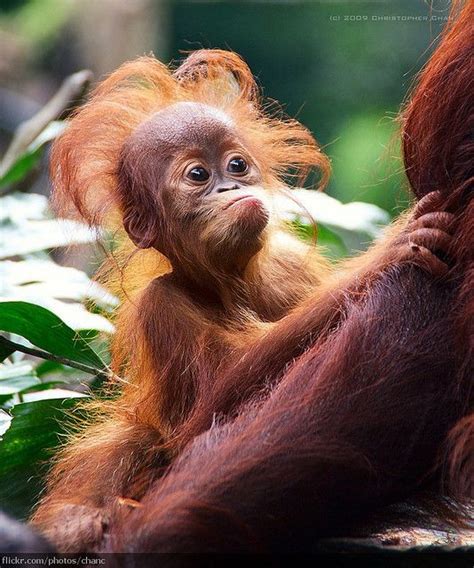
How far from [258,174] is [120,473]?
2.92 ft

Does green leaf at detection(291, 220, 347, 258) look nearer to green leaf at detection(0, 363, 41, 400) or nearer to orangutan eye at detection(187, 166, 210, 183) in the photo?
orangutan eye at detection(187, 166, 210, 183)

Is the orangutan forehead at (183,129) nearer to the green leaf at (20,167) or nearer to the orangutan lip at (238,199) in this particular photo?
the orangutan lip at (238,199)

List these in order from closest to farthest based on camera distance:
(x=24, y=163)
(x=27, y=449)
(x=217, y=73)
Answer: (x=27, y=449), (x=217, y=73), (x=24, y=163)

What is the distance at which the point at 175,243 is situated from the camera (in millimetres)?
2354

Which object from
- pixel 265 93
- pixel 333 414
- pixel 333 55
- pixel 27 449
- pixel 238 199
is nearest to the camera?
pixel 333 414

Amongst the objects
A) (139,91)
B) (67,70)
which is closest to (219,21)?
(67,70)

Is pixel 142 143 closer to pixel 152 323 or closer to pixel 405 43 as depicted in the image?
pixel 152 323

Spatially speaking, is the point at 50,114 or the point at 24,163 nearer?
the point at 24,163

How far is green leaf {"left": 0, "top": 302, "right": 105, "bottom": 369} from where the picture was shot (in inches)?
87.7

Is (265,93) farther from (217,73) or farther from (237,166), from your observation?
(237,166)

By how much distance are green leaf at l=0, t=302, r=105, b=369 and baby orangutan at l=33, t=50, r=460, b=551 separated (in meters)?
0.11

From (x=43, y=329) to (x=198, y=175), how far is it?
53 cm

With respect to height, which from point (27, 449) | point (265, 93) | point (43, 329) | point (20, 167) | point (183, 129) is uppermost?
point (265, 93)

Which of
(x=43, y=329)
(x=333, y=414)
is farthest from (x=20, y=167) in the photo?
(x=333, y=414)
